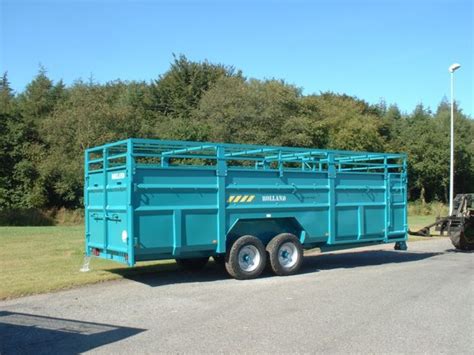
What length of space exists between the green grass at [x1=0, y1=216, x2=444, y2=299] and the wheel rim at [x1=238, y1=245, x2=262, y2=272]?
2.16 metres

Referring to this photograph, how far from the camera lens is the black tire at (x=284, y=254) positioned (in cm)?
1179

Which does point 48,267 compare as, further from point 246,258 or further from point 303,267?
point 303,267

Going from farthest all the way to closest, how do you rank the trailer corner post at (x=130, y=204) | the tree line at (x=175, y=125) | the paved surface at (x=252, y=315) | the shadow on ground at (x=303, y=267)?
the tree line at (x=175, y=125)
the shadow on ground at (x=303, y=267)
the trailer corner post at (x=130, y=204)
the paved surface at (x=252, y=315)

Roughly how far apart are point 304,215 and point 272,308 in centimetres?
439

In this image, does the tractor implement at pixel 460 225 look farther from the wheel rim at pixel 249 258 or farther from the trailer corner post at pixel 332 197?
the wheel rim at pixel 249 258

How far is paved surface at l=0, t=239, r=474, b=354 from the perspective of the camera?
6566 mm

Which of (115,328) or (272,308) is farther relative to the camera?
(272,308)

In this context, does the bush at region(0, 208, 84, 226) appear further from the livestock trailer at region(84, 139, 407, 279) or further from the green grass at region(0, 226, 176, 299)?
the livestock trailer at region(84, 139, 407, 279)

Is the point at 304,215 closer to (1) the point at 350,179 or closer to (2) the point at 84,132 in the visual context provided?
(1) the point at 350,179

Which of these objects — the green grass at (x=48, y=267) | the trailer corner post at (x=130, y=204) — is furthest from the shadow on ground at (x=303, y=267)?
the trailer corner post at (x=130, y=204)

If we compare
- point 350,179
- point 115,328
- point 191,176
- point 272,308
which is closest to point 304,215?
point 350,179

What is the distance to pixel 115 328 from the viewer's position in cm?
735

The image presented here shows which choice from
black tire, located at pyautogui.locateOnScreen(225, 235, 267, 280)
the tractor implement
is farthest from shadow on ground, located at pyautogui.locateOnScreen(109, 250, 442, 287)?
the tractor implement

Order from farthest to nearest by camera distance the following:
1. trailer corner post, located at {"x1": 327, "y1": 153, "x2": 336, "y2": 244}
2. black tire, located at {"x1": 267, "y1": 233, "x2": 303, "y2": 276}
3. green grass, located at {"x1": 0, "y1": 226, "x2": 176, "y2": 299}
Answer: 1. trailer corner post, located at {"x1": 327, "y1": 153, "x2": 336, "y2": 244}
2. black tire, located at {"x1": 267, "y1": 233, "x2": 303, "y2": 276}
3. green grass, located at {"x1": 0, "y1": 226, "x2": 176, "y2": 299}
